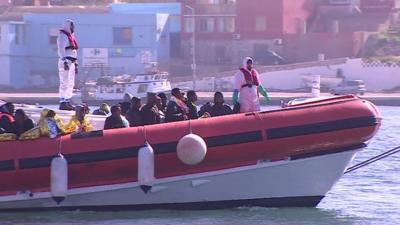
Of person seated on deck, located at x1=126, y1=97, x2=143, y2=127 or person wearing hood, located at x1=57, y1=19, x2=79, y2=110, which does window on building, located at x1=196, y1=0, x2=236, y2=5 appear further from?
person seated on deck, located at x1=126, y1=97, x2=143, y2=127

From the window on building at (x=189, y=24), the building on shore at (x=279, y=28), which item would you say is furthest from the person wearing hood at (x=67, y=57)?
the window on building at (x=189, y=24)

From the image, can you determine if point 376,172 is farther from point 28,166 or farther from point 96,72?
point 96,72

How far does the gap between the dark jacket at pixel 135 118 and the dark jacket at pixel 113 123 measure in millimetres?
378

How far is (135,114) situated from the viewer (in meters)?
17.8

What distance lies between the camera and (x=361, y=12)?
2677 inches

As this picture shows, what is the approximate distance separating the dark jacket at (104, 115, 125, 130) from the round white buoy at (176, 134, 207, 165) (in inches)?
42.4

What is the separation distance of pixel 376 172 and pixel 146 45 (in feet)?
130

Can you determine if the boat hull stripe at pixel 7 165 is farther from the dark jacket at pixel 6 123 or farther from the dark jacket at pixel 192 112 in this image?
the dark jacket at pixel 192 112

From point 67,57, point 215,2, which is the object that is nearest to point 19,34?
point 215,2

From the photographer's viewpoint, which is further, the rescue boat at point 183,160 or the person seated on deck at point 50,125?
the person seated on deck at point 50,125

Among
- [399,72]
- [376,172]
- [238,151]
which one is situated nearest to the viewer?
[238,151]

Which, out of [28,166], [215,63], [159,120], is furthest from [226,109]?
[215,63]

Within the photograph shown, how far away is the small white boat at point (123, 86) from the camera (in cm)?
5350

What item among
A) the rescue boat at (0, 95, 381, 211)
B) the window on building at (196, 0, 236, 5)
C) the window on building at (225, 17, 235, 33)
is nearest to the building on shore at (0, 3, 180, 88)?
the window on building at (225, 17, 235, 33)
